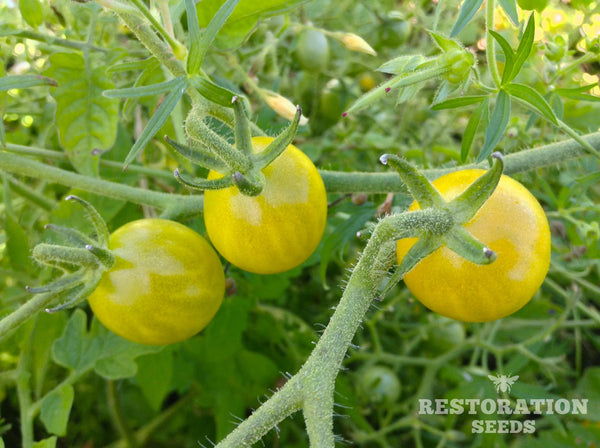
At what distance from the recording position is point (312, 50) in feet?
3.90

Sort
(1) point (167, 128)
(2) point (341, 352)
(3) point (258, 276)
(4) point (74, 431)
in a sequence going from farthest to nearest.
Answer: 1. (4) point (74, 431)
2. (3) point (258, 276)
3. (1) point (167, 128)
4. (2) point (341, 352)

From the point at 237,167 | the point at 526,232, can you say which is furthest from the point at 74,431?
the point at 526,232

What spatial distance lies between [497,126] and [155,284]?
464 millimetres

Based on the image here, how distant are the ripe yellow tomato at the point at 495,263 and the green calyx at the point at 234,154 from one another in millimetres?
176

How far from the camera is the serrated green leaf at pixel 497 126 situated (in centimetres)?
57

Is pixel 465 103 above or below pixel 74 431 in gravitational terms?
above

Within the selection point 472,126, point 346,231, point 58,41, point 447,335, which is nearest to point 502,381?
point 447,335

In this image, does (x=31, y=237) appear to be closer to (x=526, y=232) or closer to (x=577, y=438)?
(x=526, y=232)

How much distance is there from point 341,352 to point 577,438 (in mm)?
798

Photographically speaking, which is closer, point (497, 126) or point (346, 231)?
point (497, 126)

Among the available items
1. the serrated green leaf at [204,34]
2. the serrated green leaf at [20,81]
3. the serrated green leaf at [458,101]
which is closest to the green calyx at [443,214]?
the serrated green leaf at [458,101]

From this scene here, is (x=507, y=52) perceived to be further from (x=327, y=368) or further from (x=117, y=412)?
(x=117, y=412)

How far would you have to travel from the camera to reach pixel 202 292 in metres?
0.74

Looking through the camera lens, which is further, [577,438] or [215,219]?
[577,438]
